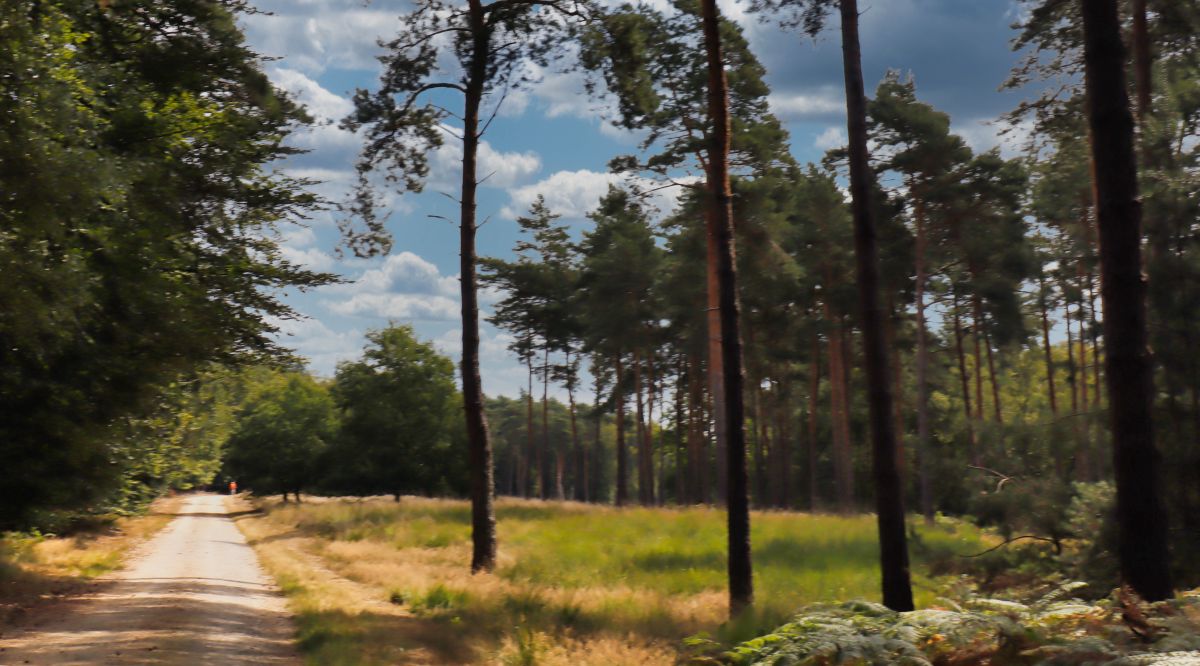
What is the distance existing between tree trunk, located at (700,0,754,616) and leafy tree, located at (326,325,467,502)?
4091cm

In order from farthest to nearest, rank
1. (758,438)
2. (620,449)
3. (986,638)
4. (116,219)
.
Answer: (758,438) < (620,449) < (116,219) < (986,638)

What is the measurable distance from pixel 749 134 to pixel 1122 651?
2349cm

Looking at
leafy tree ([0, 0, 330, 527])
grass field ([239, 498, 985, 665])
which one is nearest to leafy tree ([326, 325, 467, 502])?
grass field ([239, 498, 985, 665])

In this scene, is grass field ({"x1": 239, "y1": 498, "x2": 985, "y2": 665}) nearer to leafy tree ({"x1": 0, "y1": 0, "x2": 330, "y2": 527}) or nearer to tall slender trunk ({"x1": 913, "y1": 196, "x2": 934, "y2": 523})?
tall slender trunk ({"x1": 913, "y1": 196, "x2": 934, "y2": 523})

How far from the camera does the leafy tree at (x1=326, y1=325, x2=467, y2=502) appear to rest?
53094 mm

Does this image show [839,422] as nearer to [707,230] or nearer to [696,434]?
[707,230]

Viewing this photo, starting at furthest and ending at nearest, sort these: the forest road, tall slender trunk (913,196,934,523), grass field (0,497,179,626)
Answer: tall slender trunk (913,196,934,523), grass field (0,497,179,626), the forest road

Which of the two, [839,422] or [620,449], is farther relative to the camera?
[620,449]

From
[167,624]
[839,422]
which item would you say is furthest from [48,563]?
[839,422]

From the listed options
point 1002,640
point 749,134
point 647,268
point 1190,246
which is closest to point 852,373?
point 647,268

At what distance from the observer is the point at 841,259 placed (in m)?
41.7

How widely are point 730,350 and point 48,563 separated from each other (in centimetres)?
1691

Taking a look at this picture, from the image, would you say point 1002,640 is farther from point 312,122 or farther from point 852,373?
point 852,373

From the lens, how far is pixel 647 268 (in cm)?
4931
